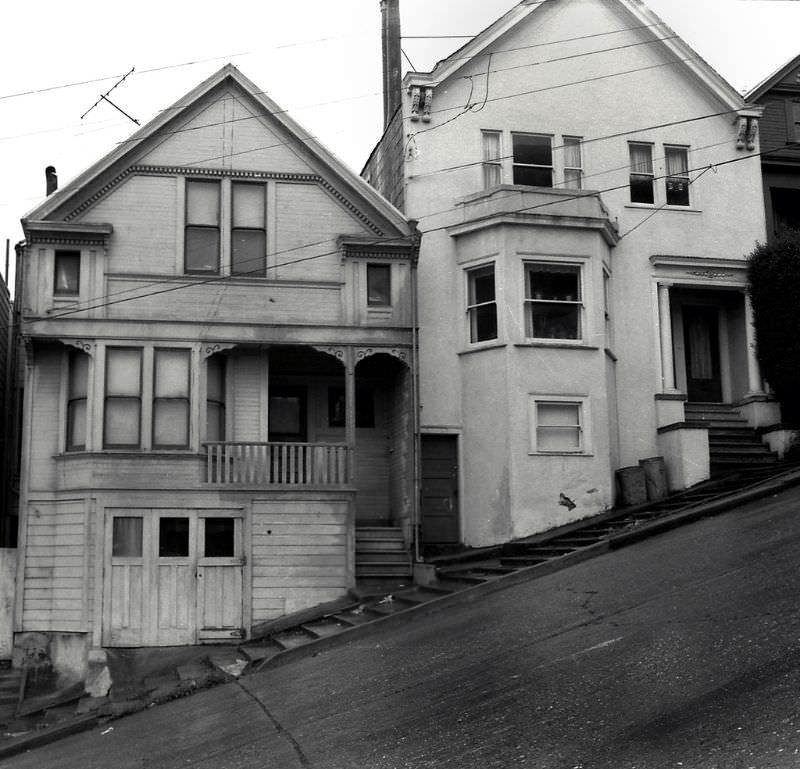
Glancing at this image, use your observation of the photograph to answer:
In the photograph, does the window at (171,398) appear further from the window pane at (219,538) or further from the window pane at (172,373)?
the window pane at (219,538)

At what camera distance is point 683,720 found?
739cm

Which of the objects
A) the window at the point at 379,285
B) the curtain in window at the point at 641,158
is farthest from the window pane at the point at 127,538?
the curtain in window at the point at 641,158

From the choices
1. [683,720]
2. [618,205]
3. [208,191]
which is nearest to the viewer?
[683,720]

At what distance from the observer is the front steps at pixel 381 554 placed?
62.1 feet

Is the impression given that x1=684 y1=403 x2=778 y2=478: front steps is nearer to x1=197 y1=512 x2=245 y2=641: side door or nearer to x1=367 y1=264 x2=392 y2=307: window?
x1=367 y1=264 x2=392 y2=307: window

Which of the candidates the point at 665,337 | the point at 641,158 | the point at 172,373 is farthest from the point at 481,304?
the point at 172,373

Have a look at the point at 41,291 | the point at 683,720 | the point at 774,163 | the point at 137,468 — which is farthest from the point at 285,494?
the point at 774,163

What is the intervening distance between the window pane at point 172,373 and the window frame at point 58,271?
70.0 inches

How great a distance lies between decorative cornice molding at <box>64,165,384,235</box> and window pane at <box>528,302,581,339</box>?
347cm

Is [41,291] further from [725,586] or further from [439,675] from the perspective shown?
[725,586]

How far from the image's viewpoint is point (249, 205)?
1980cm

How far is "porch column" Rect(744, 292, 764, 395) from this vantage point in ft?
74.7

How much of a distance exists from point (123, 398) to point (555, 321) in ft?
27.2

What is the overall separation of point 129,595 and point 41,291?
5.43m
